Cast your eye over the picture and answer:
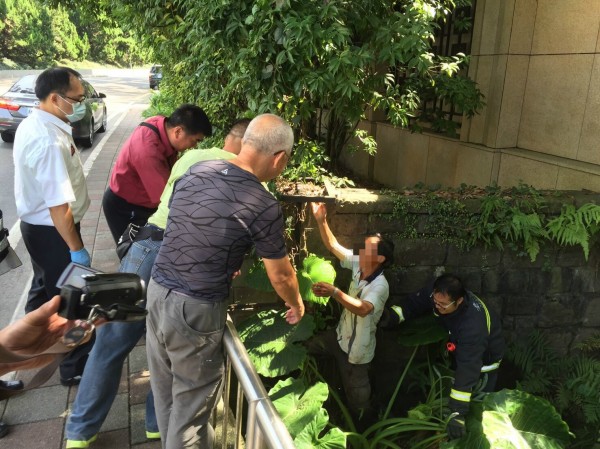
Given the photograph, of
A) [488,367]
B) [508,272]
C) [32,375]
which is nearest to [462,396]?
[488,367]

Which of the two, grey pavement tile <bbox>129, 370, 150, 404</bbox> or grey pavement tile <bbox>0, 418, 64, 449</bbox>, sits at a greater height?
grey pavement tile <bbox>129, 370, 150, 404</bbox>

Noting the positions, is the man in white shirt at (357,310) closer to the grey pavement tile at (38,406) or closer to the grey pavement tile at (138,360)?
the grey pavement tile at (138,360)

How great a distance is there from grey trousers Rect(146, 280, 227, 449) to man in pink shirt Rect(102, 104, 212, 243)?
1260mm

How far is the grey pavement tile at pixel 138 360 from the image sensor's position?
11.9ft

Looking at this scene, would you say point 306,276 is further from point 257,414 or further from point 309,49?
point 257,414

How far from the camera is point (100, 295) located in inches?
74.5

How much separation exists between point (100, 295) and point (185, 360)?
62cm

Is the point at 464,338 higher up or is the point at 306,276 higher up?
the point at 306,276

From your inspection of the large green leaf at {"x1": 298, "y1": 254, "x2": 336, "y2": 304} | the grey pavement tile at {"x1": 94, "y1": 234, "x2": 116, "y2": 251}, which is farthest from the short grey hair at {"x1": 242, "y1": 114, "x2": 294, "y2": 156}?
the grey pavement tile at {"x1": 94, "y1": 234, "x2": 116, "y2": 251}

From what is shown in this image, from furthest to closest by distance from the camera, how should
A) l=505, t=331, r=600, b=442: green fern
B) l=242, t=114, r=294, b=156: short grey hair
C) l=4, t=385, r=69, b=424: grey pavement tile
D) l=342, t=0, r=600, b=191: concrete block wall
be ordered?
l=342, t=0, r=600, b=191: concrete block wall → l=505, t=331, r=600, b=442: green fern → l=4, t=385, r=69, b=424: grey pavement tile → l=242, t=114, r=294, b=156: short grey hair

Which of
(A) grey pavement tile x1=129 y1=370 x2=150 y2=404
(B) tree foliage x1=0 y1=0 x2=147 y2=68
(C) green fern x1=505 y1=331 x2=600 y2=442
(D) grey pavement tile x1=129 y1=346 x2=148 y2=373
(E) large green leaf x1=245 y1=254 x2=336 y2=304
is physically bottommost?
(C) green fern x1=505 y1=331 x2=600 y2=442

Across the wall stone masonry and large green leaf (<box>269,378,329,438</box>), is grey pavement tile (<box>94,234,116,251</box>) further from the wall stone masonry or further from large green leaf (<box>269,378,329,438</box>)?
large green leaf (<box>269,378,329,438</box>)

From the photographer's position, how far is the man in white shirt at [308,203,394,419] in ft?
11.3

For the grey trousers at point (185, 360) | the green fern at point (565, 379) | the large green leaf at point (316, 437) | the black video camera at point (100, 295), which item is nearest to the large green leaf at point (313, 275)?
the large green leaf at point (316, 437)
